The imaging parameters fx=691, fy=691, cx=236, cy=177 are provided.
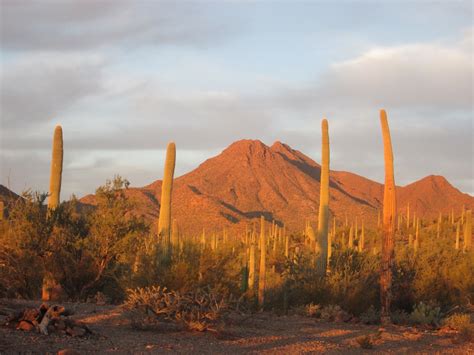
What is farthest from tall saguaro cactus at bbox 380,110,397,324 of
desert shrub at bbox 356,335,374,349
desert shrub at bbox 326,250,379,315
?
desert shrub at bbox 356,335,374,349

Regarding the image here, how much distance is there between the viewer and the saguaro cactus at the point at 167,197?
836 inches

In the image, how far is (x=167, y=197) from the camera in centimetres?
2188

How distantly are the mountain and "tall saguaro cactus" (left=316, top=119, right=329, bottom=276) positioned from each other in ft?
167

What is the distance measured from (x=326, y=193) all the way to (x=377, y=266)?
3430mm

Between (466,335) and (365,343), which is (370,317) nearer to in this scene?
(466,335)

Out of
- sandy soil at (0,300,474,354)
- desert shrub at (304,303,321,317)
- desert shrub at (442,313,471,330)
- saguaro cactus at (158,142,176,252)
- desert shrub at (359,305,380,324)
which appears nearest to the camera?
sandy soil at (0,300,474,354)

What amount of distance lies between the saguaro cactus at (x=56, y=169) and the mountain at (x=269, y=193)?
53506 mm

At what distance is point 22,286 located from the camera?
21.1m

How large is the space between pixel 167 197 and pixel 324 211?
651 centimetres

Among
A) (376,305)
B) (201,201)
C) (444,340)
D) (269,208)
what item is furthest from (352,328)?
(269,208)

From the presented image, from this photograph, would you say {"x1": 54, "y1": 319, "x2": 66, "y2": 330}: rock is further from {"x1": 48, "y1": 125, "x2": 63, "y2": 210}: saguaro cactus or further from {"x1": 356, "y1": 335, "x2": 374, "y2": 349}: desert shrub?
{"x1": 48, "y1": 125, "x2": 63, "y2": 210}: saguaro cactus

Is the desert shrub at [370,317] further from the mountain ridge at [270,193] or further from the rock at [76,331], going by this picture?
the mountain ridge at [270,193]

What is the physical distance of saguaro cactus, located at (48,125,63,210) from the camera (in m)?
22.7

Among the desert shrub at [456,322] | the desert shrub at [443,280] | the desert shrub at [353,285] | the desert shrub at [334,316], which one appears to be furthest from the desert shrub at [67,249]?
the desert shrub at [443,280]
